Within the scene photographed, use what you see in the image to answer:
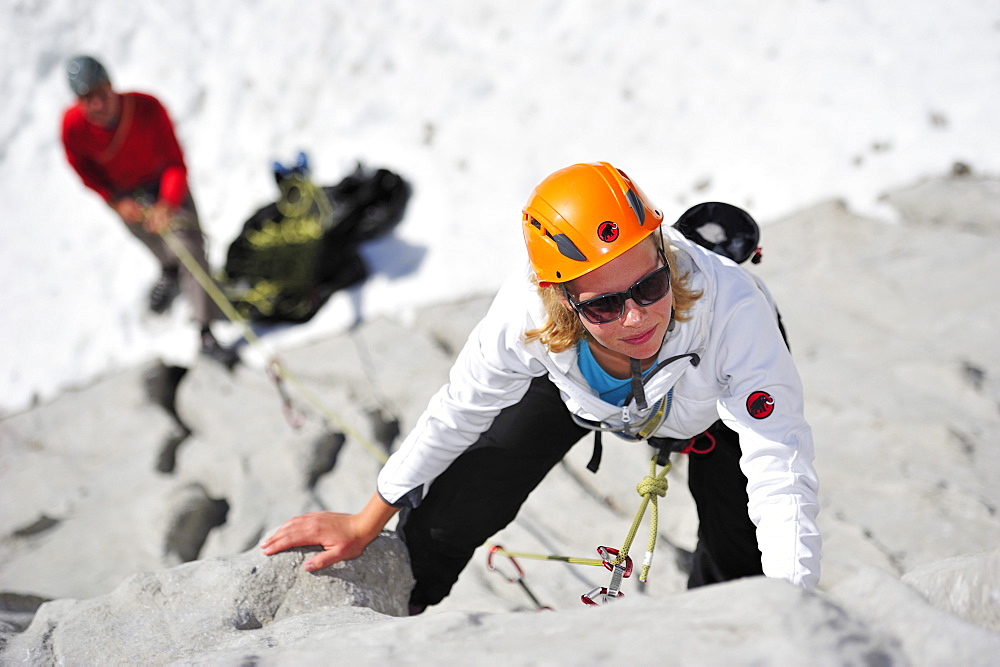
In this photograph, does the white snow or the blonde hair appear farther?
the white snow

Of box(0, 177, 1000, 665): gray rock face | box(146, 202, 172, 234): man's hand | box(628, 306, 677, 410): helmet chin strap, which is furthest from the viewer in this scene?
box(146, 202, 172, 234): man's hand

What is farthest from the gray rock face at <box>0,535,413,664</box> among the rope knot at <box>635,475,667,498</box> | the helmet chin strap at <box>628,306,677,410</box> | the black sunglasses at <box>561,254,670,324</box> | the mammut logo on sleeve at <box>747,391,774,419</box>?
the mammut logo on sleeve at <box>747,391,774,419</box>

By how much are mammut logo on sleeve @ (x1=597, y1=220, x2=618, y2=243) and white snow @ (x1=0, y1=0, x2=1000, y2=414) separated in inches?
146

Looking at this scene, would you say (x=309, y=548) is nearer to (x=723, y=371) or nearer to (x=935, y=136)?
(x=723, y=371)

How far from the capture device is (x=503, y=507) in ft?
9.01

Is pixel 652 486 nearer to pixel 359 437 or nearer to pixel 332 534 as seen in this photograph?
pixel 332 534

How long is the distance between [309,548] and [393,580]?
0.34 m

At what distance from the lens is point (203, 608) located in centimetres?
241

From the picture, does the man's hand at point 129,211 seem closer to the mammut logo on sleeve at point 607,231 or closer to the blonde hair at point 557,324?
the blonde hair at point 557,324

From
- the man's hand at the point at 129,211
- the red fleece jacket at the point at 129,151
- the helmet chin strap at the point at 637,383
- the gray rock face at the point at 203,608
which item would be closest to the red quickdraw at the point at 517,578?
the gray rock face at the point at 203,608

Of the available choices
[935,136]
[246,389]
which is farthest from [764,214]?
[246,389]

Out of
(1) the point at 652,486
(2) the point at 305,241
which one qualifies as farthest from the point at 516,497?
(2) the point at 305,241

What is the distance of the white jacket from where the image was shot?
6.41 ft

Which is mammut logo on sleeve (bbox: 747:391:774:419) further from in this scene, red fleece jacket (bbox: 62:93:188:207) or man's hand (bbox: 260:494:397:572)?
red fleece jacket (bbox: 62:93:188:207)
